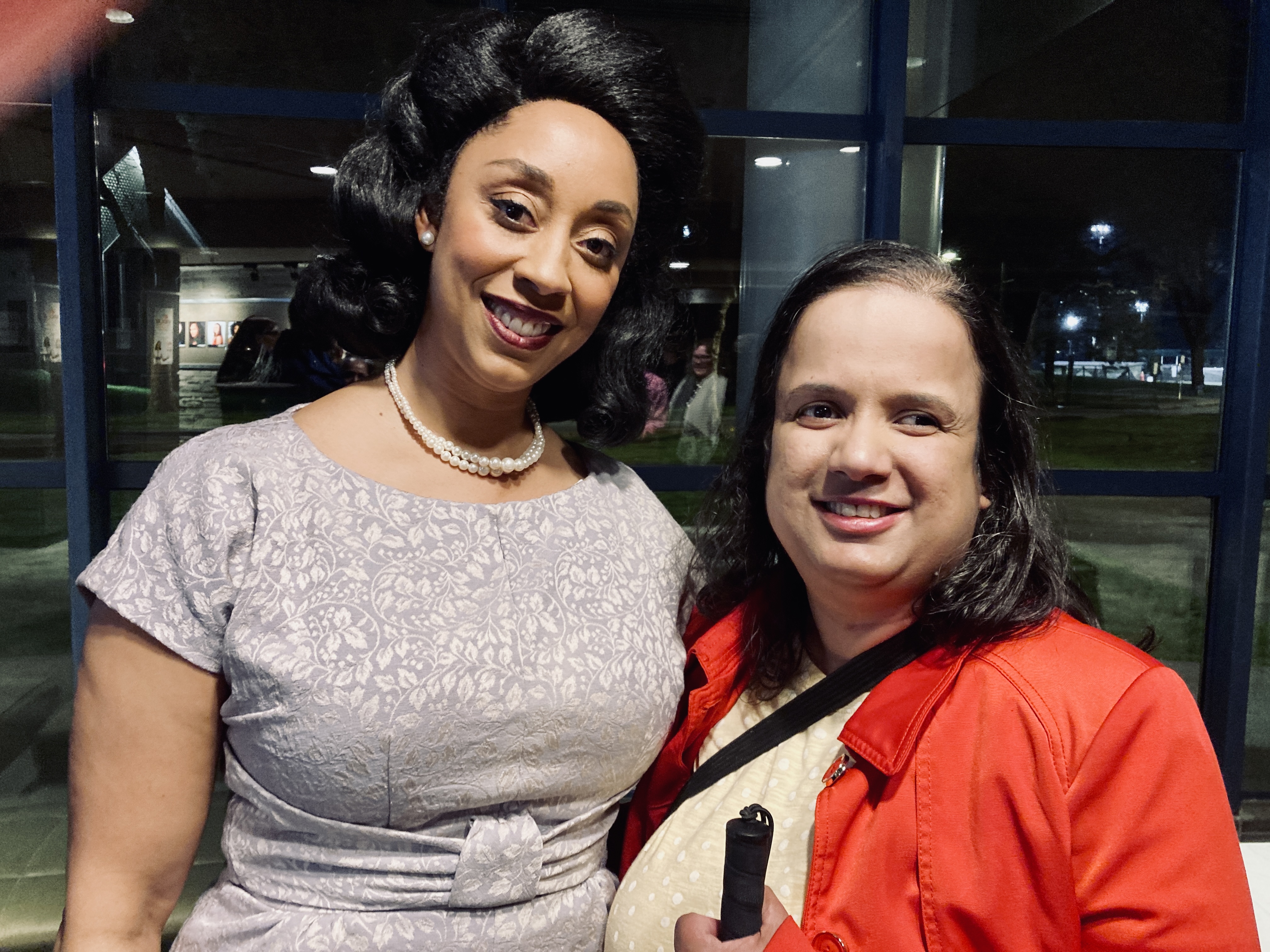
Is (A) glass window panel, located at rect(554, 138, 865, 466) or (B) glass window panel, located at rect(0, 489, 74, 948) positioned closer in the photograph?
(B) glass window panel, located at rect(0, 489, 74, 948)

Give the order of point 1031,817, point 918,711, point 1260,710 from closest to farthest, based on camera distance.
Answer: point 1031,817
point 918,711
point 1260,710

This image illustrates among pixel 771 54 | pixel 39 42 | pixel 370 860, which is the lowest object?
pixel 370 860

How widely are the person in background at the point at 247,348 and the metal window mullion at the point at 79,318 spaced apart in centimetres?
34

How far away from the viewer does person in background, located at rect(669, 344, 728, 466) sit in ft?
9.75

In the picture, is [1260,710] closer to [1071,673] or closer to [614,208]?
[1071,673]

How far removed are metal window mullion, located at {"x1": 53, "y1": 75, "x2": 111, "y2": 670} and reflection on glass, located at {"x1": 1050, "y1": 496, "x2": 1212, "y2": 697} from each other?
291 cm

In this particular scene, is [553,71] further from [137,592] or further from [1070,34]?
[1070,34]

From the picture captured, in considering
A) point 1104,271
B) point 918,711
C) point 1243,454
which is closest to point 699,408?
point 1104,271

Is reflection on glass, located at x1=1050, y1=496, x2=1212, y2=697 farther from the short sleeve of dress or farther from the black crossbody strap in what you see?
the short sleeve of dress

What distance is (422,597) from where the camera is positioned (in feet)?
4.49

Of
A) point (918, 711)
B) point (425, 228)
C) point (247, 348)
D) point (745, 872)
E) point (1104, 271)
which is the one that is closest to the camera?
point (745, 872)

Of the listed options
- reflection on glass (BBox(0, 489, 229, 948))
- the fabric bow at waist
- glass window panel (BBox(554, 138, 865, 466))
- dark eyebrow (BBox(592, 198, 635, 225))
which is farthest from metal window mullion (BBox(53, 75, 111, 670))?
dark eyebrow (BBox(592, 198, 635, 225))

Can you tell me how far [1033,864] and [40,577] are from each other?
277 centimetres

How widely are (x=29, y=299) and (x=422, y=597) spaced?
79.7 inches
